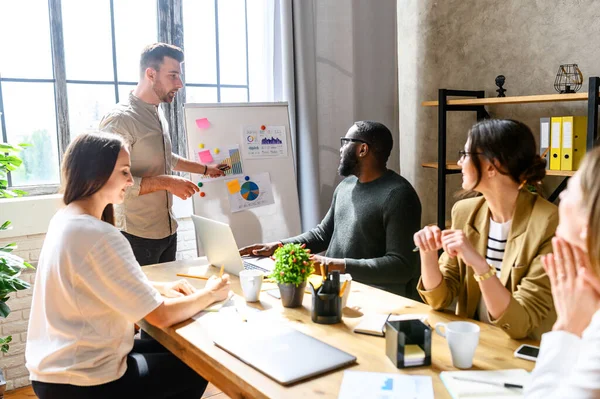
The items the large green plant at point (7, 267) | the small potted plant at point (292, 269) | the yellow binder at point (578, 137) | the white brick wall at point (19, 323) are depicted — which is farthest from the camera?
the white brick wall at point (19, 323)

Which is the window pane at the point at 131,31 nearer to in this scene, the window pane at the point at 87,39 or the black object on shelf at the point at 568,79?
the window pane at the point at 87,39

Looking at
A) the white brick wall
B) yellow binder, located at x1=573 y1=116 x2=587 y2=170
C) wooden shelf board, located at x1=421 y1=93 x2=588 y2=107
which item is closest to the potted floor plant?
the white brick wall

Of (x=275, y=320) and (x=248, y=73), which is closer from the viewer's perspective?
(x=275, y=320)

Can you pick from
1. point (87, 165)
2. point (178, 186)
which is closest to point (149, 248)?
point (178, 186)

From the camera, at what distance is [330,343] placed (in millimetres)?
1402

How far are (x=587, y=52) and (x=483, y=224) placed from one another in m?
1.69

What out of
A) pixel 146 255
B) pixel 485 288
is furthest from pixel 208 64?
pixel 485 288

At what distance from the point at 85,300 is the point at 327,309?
0.66 meters

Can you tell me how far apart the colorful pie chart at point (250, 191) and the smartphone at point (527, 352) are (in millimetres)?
2026

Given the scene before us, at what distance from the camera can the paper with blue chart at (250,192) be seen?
3.12 m

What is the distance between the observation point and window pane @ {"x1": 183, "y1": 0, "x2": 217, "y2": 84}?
3.53m

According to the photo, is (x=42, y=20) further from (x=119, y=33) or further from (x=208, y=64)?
(x=208, y=64)

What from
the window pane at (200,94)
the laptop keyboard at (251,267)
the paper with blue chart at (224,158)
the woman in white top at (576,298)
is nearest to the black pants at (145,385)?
the laptop keyboard at (251,267)

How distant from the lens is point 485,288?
1429 millimetres
